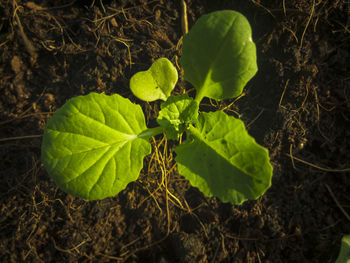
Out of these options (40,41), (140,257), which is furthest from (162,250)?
(40,41)

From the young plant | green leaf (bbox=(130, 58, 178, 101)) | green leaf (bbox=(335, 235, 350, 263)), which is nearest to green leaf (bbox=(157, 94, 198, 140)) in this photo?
the young plant

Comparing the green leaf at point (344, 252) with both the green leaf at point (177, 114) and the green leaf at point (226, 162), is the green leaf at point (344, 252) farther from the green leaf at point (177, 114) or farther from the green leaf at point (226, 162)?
the green leaf at point (177, 114)

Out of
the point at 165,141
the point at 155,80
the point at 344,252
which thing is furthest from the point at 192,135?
the point at 344,252

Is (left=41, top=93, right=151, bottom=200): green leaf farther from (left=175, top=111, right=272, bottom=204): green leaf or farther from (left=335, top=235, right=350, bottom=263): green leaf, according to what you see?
(left=335, top=235, right=350, bottom=263): green leaf

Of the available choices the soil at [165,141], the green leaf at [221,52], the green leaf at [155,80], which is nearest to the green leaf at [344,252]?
the soil at [165,141]

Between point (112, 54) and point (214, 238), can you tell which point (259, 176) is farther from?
point (112, 54)

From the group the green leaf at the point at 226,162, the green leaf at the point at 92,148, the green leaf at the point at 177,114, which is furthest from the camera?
the green leaf at the point at 177,114
